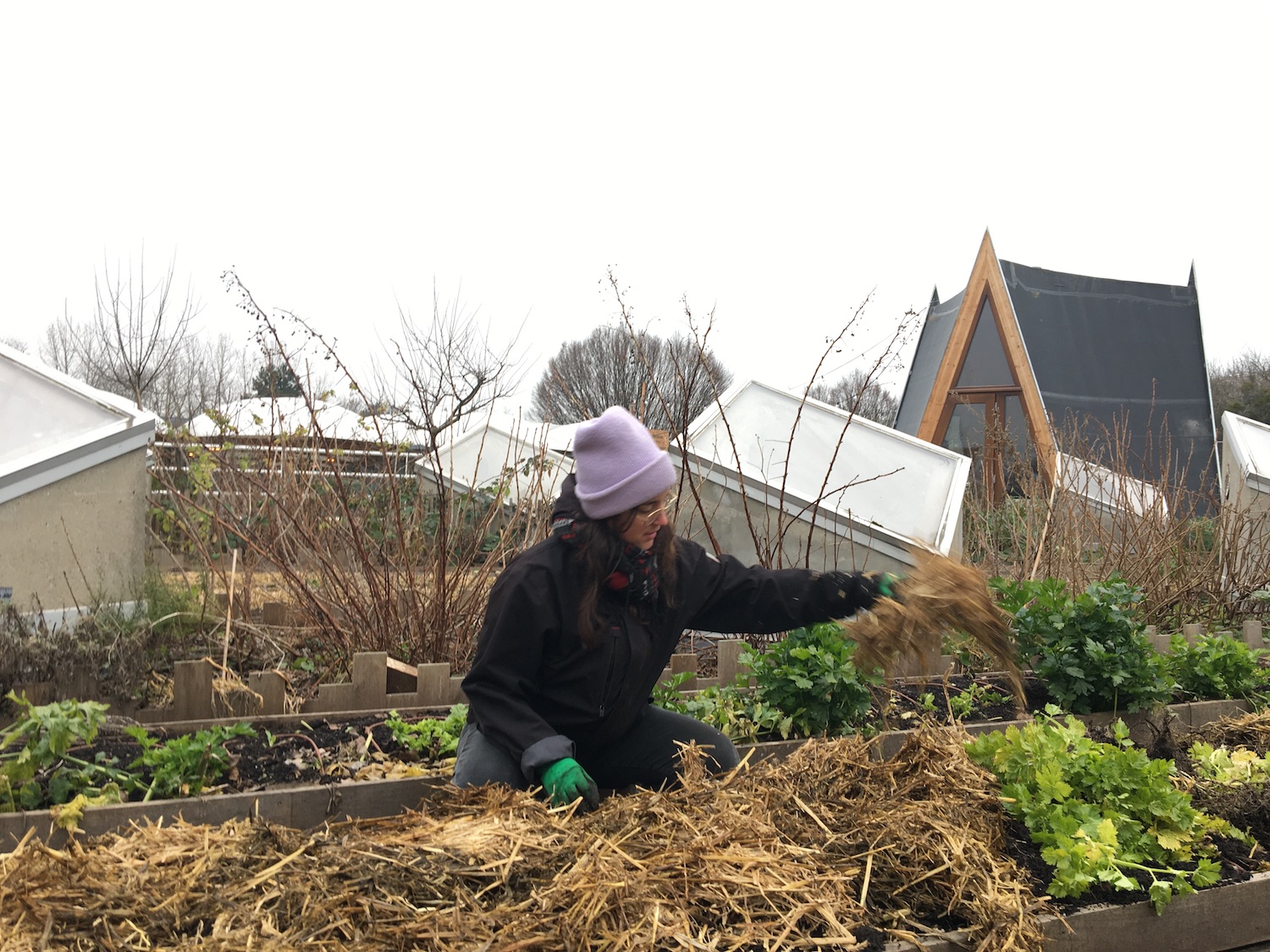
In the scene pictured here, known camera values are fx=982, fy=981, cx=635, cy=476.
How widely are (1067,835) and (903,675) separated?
6.33 ft

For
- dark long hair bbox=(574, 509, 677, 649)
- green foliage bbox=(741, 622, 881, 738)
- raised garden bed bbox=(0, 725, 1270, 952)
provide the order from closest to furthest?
1. raised garden bed bbox=(0, 725, 1270, 952)
2. dark long hair bbox=(574, 509, 677, 649)
3. green foliage bbox=(741, 622, 881, 738)

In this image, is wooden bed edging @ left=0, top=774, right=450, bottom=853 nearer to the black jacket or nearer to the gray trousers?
the gray trousers

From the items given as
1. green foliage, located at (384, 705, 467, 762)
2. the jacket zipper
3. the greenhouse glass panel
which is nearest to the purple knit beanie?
the jacket zipper

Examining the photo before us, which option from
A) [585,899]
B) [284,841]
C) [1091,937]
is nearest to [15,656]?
[284,841]

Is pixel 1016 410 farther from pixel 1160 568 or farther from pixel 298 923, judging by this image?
pixel 298 923

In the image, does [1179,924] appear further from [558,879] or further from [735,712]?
[558,879]

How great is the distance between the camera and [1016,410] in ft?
54.2

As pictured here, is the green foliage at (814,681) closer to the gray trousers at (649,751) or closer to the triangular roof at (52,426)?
the gray trousers at (649,751)

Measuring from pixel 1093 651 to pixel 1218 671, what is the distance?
101 centimetres

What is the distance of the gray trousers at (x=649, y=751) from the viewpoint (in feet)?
9.05

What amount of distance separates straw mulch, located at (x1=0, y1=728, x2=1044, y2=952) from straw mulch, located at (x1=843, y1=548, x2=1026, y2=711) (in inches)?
19.0

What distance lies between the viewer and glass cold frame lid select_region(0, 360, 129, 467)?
15.9 ft

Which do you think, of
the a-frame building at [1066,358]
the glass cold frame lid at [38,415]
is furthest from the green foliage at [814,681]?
the a-frame building at [1066,358]

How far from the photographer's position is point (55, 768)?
9.48 ft
